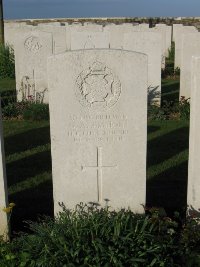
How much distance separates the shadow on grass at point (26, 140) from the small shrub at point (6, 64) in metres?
5.80

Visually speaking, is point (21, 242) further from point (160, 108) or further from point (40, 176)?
point (160, 108)

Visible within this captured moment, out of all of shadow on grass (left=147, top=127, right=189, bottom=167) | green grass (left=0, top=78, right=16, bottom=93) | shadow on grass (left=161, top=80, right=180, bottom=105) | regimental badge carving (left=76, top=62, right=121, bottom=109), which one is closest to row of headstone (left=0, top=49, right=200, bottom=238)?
regimental badge carving (left=76, top=62, right=121, bottom=109)

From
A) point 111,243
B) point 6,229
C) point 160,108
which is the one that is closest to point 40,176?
point 6,229

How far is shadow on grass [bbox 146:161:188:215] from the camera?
5781 millimetres

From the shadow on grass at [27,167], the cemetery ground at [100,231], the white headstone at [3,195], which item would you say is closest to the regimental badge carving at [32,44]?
the shadow on grass at [27,167]

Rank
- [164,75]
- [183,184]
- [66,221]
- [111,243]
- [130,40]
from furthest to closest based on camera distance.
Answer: [164,75], [130,40], [183,184], [66,221], [111,243]

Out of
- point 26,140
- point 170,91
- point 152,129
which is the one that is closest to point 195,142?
point 152,129

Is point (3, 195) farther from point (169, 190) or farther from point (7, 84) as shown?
point (7, 84)

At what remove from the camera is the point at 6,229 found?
498cm

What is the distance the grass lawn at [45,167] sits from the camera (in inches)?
229

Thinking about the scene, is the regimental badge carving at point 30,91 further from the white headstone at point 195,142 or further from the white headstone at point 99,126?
the white headstone at point 195,142

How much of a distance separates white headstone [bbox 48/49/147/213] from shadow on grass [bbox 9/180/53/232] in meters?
0.60

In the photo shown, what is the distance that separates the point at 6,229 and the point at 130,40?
593cm

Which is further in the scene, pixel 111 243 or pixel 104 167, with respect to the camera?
pixel 104 167
